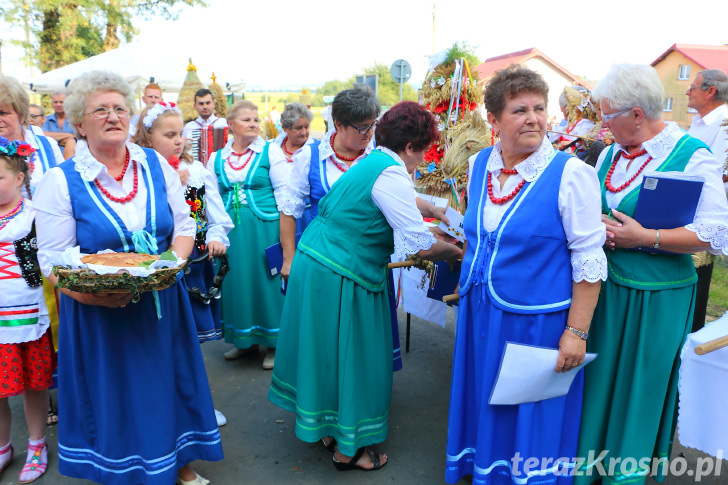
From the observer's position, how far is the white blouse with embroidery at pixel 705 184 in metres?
2.39

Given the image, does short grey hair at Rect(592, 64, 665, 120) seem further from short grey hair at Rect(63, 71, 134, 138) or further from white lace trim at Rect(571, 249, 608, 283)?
short grey hair at Rect(63, 71, 134, 138)

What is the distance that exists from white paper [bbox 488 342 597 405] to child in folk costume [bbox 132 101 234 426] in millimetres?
1950

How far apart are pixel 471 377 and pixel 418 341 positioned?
97.1 inches

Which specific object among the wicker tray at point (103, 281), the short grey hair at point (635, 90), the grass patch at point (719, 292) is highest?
the short grey hair at point (635, 90)

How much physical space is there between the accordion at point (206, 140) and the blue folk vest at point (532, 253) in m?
5.22

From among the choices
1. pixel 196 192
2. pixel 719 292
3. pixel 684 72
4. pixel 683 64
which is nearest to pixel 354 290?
pixel 196 192

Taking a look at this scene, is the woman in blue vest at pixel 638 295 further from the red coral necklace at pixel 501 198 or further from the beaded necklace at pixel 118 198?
the beaded necklace at pixel 118 198

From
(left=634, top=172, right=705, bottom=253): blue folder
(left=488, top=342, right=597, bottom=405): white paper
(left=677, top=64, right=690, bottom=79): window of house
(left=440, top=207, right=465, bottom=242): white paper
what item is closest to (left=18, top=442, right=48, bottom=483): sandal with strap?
(left=488, top=342, right=597, bottom=405): white paper

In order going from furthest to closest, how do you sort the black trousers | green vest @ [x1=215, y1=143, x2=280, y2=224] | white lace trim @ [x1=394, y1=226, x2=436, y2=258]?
green vest @ [x1=215, y1=143, x2=280, y2=224] < the black trousers < white lace trim @ [x1=394, y1=226, x2=436, y2=258]

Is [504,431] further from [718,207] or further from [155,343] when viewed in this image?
[155,343]

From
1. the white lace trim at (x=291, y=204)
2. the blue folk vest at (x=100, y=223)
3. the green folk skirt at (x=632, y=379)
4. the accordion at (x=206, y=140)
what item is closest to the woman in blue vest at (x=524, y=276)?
the green folk skirt at (x=632, y=379)

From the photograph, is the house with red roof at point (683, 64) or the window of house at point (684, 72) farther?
the window of house at point (684, 72)

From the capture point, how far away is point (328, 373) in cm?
296

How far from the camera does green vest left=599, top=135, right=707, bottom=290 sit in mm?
2477
